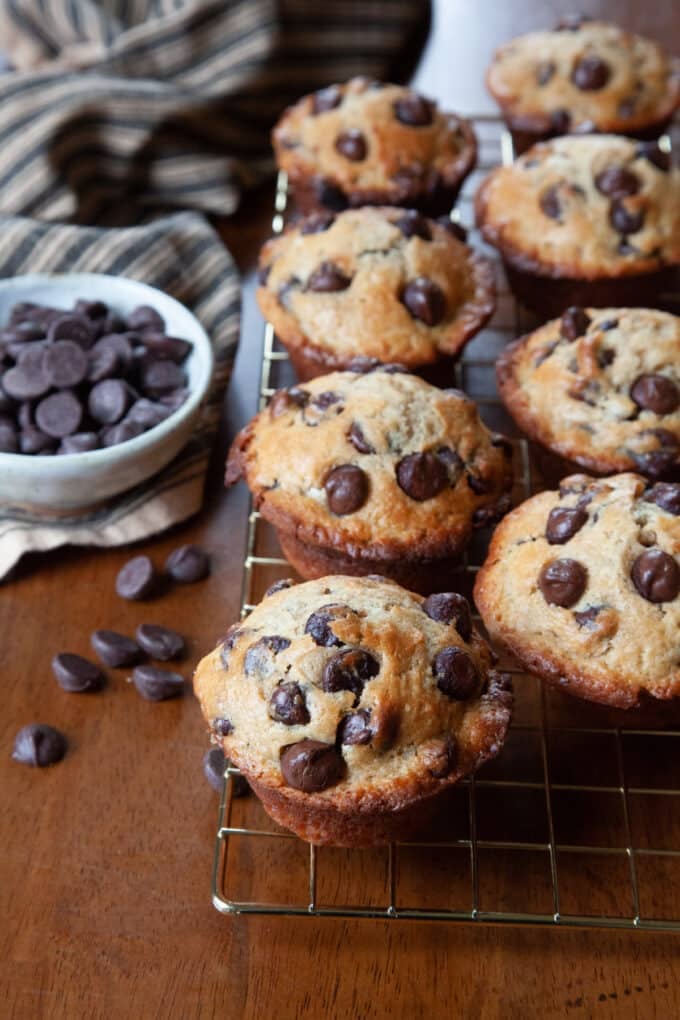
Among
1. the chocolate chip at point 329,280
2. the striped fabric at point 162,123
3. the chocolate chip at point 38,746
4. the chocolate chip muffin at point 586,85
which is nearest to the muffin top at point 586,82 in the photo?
the chocolate chip muffin at point 586,85

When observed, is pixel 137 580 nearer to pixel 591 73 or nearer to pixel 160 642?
pixel 160 642

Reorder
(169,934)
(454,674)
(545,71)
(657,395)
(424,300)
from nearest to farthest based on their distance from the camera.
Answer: (454,674) < (169,934) < (657,395) < (424,300) < (545,71)

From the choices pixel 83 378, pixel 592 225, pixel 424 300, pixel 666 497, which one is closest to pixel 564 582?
pixel 666 497

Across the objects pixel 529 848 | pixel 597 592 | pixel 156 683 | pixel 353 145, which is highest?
pixel 353 145

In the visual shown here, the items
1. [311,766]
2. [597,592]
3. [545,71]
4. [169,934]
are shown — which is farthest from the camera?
[545,71]

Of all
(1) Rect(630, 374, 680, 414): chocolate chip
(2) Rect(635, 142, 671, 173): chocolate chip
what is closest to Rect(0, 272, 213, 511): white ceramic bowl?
(1) Rect(630, 374, 680, 414): chocolate chip

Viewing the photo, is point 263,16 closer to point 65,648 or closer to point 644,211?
point 644,211

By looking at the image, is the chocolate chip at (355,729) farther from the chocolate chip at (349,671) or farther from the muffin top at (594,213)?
the muffin top at (594,213)

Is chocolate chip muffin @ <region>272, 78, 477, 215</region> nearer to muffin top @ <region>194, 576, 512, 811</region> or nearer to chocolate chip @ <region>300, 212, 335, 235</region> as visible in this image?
chocolate chip @ <region>300, 212, 335, 235</region>
